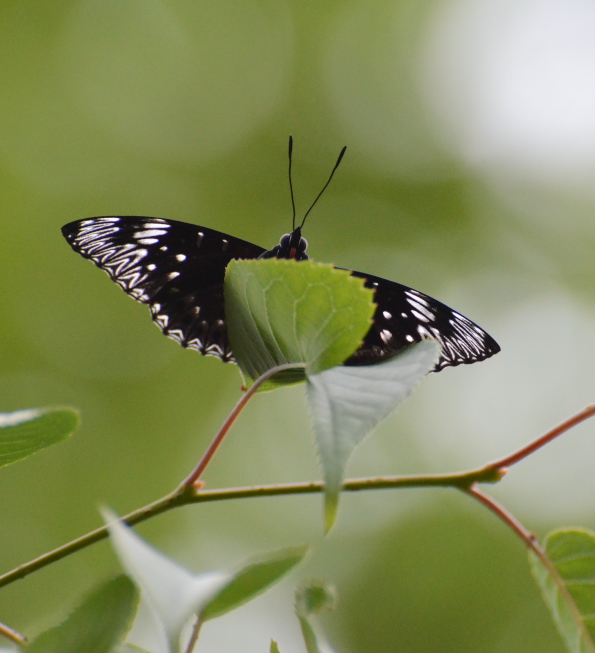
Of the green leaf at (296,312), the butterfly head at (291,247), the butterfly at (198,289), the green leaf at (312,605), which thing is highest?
the butterfly head at (291,247)

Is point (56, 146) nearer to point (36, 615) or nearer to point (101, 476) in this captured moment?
point (101, 476)

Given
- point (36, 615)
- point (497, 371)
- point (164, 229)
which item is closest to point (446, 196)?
point (497, 371)

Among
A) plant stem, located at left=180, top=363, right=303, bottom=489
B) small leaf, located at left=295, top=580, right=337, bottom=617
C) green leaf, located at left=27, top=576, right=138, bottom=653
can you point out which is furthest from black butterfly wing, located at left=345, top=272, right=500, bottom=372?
green leaf, located at left=27, top=576, right=138, bottom=653

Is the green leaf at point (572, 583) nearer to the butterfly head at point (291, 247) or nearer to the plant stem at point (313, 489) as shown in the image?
the plant stem at point (313, 489)

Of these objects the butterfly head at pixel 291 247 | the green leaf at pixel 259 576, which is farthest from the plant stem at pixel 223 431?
the butterfly head at pixel 291 247

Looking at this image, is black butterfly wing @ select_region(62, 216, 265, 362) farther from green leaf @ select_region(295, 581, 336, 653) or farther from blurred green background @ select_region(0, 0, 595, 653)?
blurred green background @ select_region(0, 0, 595, 653)

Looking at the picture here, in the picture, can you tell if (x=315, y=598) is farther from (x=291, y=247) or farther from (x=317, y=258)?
(x=317, y=258)
